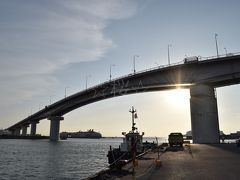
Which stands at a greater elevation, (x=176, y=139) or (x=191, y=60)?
(x=191, y=60)

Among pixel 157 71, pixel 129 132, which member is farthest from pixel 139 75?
pixel 129 132

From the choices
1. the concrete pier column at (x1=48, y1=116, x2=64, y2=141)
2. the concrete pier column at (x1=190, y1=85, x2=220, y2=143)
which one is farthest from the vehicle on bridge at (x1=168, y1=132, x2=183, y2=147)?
the concrete pier column at (x1=48, y1=116, x2=64, y2=141)

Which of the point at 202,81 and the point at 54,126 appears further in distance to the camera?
the point at 54,126

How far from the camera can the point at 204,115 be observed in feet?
191

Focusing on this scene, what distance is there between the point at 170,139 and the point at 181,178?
35358mm

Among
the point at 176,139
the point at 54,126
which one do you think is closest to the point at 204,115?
the point at 176,139

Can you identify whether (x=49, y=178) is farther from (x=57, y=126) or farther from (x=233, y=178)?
(x=57, y=126)

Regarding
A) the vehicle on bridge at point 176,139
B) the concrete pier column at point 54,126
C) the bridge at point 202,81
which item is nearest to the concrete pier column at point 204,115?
the bridge at point 202,81

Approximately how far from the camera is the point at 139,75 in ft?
238

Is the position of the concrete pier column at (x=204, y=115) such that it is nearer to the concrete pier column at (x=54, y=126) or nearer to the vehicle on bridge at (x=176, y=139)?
the vehicle on bridge at (x=176, y=139)

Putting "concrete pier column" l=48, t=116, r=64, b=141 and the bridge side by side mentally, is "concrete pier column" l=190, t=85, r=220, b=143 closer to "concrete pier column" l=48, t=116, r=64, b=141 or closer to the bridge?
the bridge

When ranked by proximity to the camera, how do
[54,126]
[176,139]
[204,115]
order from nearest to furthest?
[176,139] → [204,115] → [54,126]

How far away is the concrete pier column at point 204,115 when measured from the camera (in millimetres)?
57541

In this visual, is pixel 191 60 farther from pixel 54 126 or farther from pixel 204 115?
pixel 54 126
